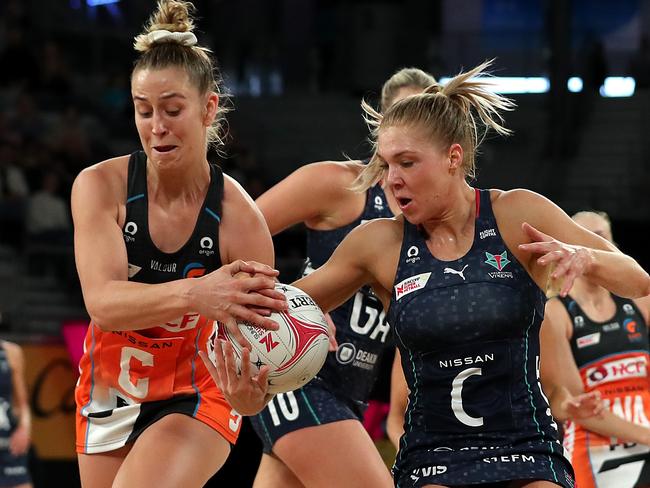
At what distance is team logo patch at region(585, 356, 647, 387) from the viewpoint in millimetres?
5273

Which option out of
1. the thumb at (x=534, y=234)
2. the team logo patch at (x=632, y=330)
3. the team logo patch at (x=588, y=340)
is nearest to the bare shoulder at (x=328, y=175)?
the thumb at (x=534, y=234)

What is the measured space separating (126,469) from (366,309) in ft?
4.42

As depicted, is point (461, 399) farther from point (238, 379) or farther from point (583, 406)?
point (583, 406)

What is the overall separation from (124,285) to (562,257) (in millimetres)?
1251

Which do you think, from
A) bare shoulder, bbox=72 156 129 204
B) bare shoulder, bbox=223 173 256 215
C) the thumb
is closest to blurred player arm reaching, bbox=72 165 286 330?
bare shoulder, bbox=72 156 129 204

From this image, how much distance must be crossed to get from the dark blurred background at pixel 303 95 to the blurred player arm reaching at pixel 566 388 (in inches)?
155

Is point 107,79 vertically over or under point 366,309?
under

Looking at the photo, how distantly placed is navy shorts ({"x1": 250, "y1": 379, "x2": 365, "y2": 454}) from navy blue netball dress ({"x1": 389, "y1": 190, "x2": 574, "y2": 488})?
100cm

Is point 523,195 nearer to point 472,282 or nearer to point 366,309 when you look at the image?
point 472,282

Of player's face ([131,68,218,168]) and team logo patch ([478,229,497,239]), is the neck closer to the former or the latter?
team logo patch ([478,229,497,239])

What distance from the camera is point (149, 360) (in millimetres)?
3641

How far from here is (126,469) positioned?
3.43 m

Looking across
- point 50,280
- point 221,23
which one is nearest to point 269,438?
point 50,280

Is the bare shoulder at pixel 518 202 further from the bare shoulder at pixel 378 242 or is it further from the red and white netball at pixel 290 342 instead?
the red and white netball at pixel 290 342
